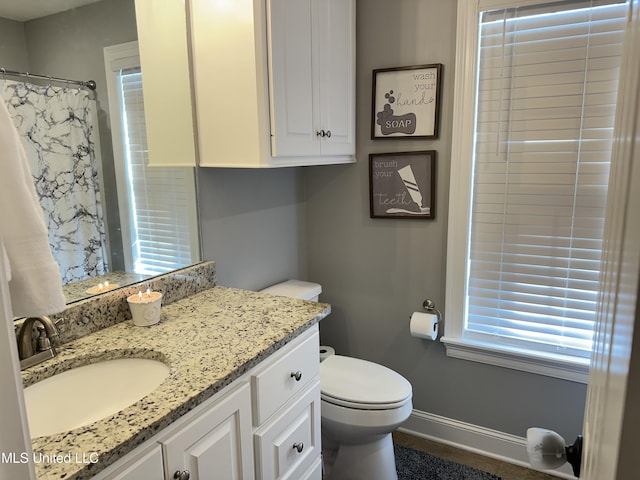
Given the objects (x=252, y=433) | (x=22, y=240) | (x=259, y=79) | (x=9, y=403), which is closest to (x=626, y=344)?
(x=9, y=403)

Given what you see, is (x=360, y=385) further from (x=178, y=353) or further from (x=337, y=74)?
(x=337, y=74)

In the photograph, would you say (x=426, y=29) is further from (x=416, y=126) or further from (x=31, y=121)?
(x=31, y=121)

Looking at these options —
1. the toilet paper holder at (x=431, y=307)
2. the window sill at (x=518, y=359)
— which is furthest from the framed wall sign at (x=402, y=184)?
the window sill at (x=518, y=359)

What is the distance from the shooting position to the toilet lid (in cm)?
182

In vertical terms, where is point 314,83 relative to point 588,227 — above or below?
above

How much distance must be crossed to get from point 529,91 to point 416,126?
0.49m

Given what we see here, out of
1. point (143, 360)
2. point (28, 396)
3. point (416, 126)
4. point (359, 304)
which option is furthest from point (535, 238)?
point (28, 396)

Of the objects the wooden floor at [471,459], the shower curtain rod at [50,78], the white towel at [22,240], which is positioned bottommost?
the wooden floor at [471,459]

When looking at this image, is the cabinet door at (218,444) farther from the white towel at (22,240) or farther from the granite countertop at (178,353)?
the white towel at (22,240)

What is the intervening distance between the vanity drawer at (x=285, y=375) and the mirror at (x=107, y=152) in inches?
23.7

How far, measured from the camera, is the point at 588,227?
6.09 feet

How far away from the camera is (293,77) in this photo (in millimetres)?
1662

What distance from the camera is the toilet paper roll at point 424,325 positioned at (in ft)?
7.09

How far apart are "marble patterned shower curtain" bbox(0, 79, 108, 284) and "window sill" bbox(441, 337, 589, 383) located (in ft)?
5.29
